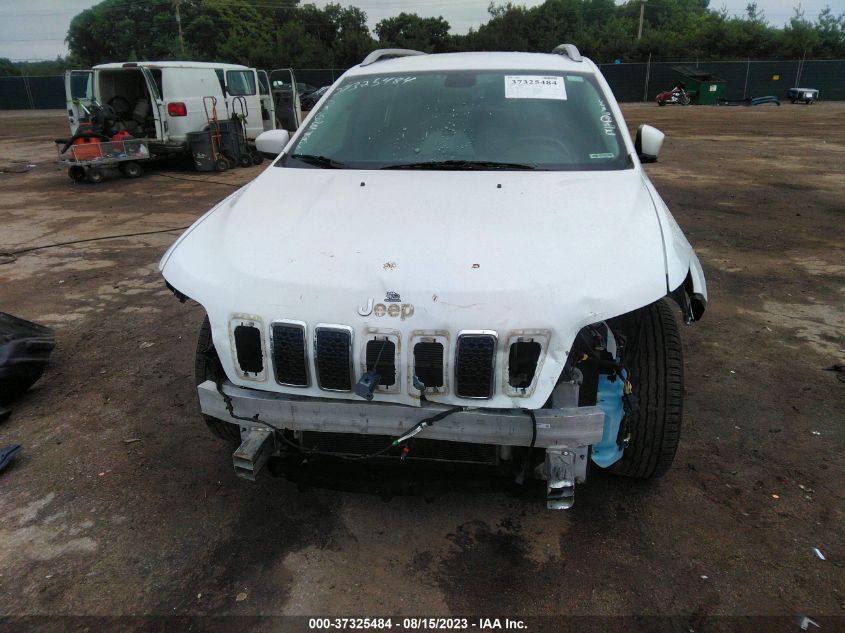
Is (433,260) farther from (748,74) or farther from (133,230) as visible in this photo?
(748,74)

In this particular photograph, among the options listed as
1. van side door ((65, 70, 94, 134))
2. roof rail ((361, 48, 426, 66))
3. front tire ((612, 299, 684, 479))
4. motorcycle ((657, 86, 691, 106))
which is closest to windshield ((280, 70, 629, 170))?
roof rail ((361, 48, 426, 66))

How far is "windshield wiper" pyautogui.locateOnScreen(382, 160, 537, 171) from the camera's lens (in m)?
3.08

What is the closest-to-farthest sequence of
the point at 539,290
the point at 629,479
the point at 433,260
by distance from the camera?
the point at 539,290 < the point at 433,260 < the point at 629,479

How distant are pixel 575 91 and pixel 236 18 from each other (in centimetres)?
6498

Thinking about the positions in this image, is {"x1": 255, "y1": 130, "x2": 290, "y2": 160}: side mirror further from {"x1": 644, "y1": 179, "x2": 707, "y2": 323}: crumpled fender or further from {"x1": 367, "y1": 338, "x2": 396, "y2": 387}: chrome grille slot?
{"x1": 644, "y1": 179, "x2": 707, "y2": 323}: crumpled fender

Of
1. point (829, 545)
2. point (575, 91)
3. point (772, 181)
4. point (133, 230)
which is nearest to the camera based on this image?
point (829, 545)

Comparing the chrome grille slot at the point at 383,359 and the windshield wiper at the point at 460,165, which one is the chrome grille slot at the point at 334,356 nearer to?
the chrome grille slot at the point at 383,359

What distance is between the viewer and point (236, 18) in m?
59.0

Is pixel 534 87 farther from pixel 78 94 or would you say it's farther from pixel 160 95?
pixel 78 94

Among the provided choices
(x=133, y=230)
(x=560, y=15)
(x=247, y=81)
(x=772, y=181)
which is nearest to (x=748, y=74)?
(x=560, y=15)

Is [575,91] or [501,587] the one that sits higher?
[575,91]

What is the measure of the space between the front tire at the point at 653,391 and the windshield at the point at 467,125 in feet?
3.14

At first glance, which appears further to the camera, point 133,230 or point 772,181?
point 772,181

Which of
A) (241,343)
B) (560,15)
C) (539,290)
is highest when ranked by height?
(560,15)
